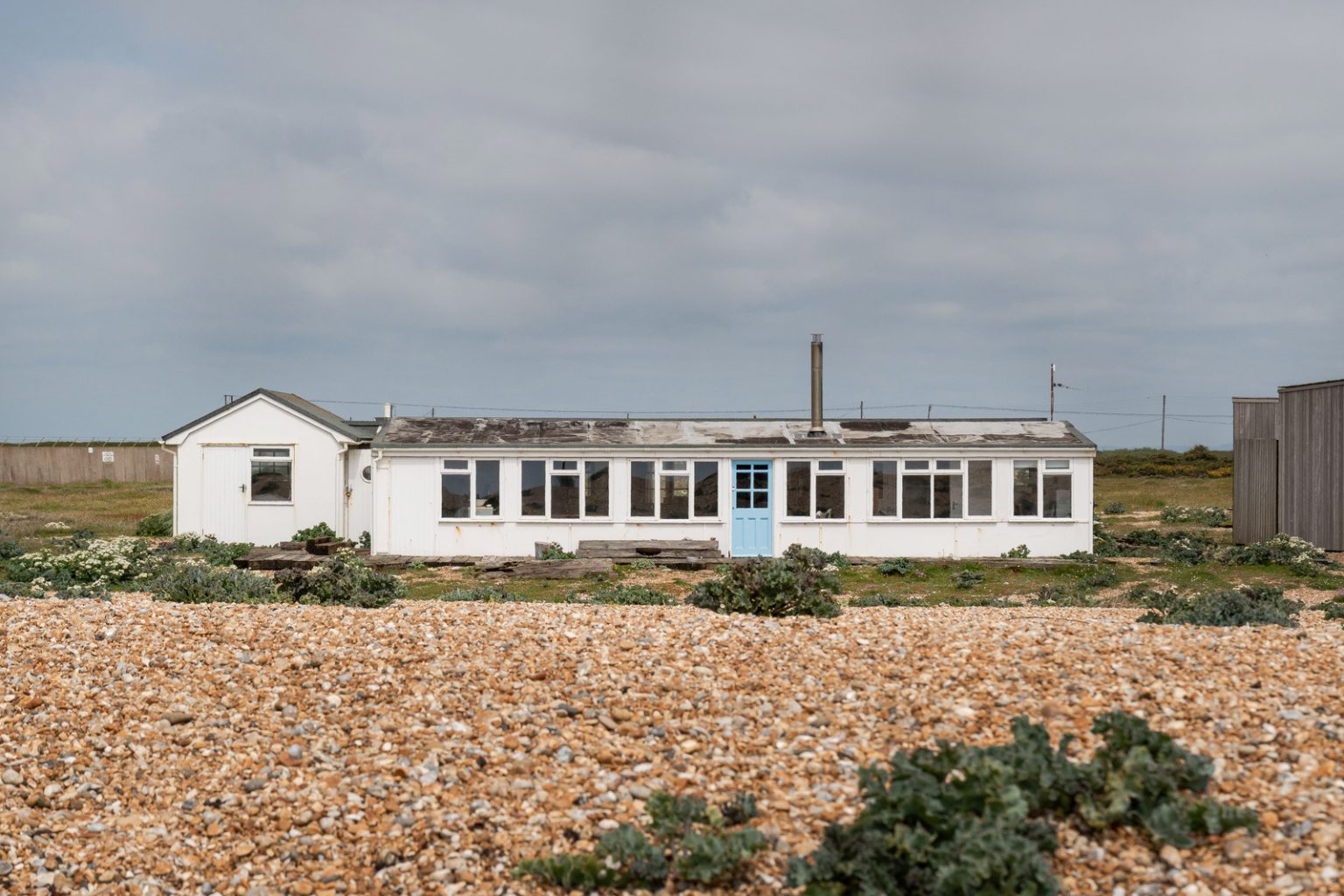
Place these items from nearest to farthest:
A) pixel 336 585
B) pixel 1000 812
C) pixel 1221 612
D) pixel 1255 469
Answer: pixel 1000 812 < pixel 1221 612 < pixel 336 585 < pixel 1255 469

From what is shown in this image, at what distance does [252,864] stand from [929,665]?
4598 mm

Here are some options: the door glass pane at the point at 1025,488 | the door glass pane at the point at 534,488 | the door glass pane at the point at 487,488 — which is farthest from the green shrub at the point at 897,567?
the door glass pane at the point at 487,488

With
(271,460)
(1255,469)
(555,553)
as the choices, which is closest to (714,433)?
(555,553)

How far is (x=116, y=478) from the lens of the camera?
53438 millimetres

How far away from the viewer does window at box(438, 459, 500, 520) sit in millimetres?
23656

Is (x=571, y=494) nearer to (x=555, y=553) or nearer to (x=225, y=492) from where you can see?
(x=555, y=553)

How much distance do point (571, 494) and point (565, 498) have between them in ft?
0.55

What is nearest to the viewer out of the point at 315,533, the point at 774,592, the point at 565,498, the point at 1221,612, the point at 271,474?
the point at 1221,612

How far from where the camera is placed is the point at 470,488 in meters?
23.7

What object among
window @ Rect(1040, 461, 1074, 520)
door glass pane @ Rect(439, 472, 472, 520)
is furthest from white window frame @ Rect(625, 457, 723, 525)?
window @ Rect(1040, 461, 1074, 520)

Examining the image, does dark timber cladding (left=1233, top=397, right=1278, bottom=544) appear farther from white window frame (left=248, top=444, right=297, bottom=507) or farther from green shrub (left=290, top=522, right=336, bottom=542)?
white window frame (left=248, top=444, right=297, bottom=507)

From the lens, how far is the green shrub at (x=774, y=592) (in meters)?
9.73

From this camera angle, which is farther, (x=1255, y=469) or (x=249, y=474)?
(x=249, y=474)

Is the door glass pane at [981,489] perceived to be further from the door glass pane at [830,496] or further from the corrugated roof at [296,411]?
the corrugated roof at [296,411]
